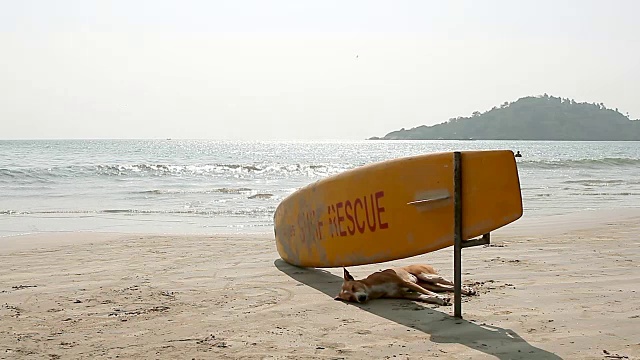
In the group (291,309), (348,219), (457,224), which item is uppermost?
(457,224)

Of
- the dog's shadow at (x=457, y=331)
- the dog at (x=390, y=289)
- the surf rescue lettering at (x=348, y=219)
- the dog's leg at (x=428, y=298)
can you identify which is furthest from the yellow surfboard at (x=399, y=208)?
the dog's shadow at (x=457, y=331)

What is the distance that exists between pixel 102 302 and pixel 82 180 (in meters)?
17.7

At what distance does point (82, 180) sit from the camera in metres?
21.2

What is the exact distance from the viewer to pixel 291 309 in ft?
14.4

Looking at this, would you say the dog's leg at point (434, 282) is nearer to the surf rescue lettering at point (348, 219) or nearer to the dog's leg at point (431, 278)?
the dog's leg at point (431, 278)

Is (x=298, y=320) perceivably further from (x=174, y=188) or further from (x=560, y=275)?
(x=174, y=188)

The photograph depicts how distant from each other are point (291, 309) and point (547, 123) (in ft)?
407

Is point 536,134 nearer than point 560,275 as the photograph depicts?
No

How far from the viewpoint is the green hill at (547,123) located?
119 meters

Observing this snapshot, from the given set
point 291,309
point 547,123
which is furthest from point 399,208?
point 547,123

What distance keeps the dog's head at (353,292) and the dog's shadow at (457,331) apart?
66 mm

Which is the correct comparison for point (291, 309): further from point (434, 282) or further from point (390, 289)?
point (434, 282)

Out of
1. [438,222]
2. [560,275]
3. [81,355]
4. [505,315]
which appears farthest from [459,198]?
[81,355]

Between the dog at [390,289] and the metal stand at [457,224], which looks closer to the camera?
the metal stand at [457,224]
